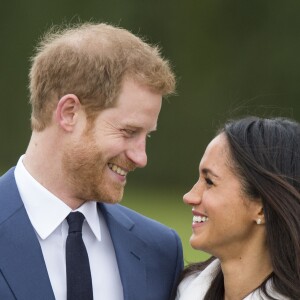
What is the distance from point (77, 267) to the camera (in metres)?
3.31

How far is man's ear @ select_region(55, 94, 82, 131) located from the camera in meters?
3.45

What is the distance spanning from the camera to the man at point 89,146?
3371mm

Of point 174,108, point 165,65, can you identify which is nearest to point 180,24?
point 174,108

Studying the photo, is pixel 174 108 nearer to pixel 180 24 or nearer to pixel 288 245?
pixel 180 24

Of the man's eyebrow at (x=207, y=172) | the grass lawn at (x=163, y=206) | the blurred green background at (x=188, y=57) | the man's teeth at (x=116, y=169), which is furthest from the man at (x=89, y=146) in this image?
the blurred green background at (x=188, y=57)

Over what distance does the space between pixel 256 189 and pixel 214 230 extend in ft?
0.72

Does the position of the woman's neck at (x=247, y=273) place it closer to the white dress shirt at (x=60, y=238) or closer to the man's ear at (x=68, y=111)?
A: the white dress shirt at (x=60, y=238)

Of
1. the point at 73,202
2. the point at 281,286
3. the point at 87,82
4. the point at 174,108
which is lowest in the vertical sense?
the point at 174,108

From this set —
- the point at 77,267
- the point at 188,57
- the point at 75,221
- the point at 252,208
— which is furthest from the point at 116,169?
the point at 188,57

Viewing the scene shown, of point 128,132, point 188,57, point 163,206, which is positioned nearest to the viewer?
point 128,132

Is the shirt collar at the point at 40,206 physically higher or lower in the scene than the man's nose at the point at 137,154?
lower

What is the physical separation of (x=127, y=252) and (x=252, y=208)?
1.62ft

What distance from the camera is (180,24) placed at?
15.3 meters

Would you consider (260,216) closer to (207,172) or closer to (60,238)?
(207,172)
